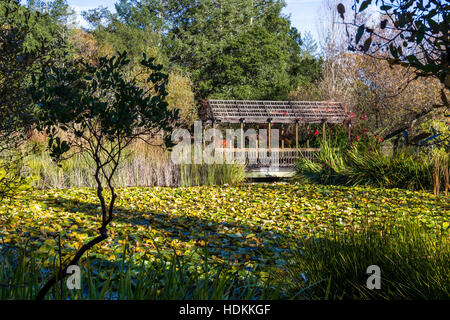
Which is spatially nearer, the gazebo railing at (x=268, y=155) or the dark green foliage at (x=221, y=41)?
the gazebo railing at (x=268, y=155)

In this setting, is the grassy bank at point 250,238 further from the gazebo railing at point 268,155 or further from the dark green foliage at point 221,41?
the dark green foliage at point 221,41

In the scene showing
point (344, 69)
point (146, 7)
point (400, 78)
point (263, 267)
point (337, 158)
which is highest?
point (146, 7)

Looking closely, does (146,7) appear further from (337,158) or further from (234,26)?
(337,158)

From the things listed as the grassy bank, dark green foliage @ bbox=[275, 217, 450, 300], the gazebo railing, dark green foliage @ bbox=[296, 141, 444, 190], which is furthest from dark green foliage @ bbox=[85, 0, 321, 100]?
dark green foliage @ bbox=[275, 217, 450, 300]

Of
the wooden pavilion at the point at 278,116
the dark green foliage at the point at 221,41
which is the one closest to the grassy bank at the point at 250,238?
the wooden pavilion at the point at 278,116

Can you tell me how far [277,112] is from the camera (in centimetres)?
1633

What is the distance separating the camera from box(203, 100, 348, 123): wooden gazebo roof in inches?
623

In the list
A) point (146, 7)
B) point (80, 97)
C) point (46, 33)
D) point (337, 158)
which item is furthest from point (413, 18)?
point (146, 7)

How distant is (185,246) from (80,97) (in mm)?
2262

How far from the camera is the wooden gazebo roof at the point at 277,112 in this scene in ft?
51.9

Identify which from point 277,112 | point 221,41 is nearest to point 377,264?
point 277,112

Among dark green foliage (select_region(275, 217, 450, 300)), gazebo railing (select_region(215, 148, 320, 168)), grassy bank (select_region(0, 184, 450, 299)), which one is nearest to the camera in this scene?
dark green foliage (select_region(275, 217, 450, 300))

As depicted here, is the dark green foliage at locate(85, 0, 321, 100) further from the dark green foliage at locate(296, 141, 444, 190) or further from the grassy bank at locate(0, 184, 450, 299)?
the grassy bank at locate(0, 184, 450, 299)

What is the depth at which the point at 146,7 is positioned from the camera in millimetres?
31766
